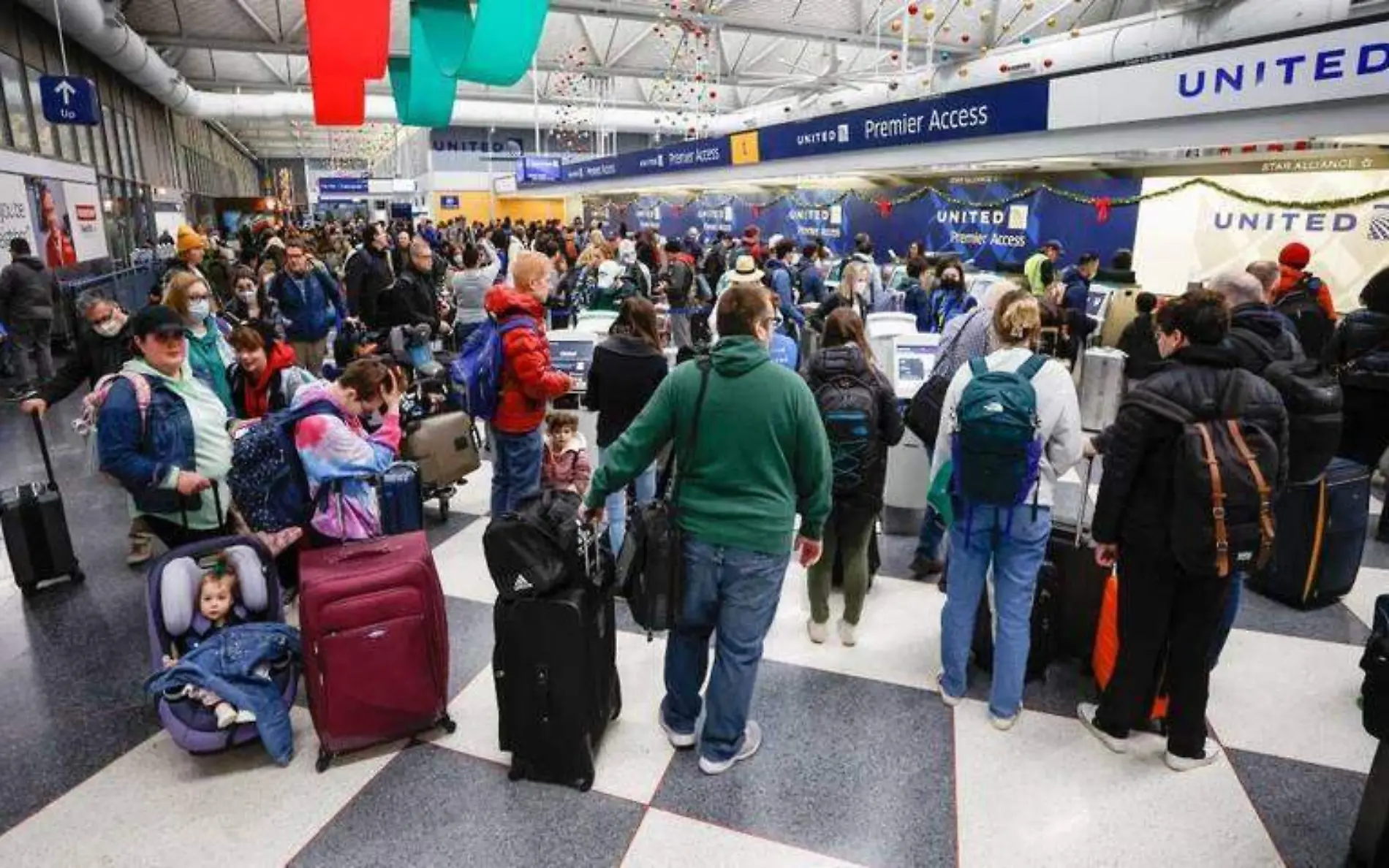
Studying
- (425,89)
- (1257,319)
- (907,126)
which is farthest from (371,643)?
(907,126)

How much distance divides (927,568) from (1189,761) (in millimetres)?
1524

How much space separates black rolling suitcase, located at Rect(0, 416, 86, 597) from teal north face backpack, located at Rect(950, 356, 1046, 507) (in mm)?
4201

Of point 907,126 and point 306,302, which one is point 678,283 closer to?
point 306,302

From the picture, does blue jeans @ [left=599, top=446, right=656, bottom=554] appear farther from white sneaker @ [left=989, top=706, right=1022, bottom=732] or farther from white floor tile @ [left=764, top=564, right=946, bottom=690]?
white sneaker @ [left=989, top=706, right=1022, bottom=732]

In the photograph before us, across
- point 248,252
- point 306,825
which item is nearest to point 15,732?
point 306,825

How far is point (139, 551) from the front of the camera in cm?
416

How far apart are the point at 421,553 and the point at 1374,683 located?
2.74 m

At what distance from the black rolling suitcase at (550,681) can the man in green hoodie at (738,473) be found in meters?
0.29

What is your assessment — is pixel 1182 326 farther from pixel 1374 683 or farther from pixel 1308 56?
pixel 1308 56

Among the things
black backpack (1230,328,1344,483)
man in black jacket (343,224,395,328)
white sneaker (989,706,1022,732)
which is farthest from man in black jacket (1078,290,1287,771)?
Answer: man in black jacket (343,224,395,328)

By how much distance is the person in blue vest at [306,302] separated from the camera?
641 cm

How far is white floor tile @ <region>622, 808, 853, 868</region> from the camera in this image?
2176 millimetres

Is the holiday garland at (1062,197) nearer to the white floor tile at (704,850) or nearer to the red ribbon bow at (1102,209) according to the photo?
the red ribbon bow at (1102,209)

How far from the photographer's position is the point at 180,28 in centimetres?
1515
